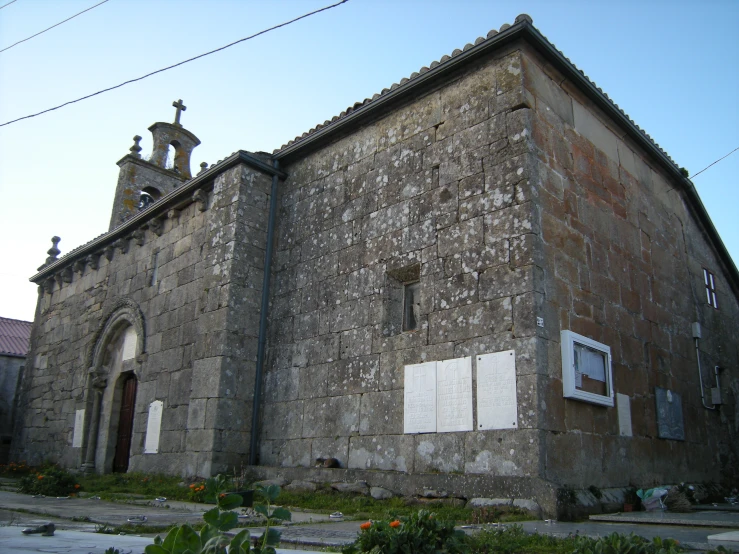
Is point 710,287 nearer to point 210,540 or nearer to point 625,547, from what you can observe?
point 625,547

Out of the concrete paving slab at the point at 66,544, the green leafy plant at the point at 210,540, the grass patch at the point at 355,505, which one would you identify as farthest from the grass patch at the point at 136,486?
the green leafy plant at the point at 210,540

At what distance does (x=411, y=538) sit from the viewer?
10.6 ft

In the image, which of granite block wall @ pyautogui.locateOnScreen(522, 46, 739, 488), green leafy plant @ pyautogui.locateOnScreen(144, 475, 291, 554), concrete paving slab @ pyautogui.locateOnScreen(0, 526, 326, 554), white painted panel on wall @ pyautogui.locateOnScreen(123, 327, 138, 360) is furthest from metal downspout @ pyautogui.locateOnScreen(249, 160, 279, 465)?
green leafy plant @ pyautogui.locateOnScreen(144, 475, 291, 554)

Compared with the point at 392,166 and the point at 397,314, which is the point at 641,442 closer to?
the point at 397,314

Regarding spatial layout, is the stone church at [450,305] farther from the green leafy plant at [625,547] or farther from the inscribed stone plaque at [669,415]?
the green leafy plant at [625,547]

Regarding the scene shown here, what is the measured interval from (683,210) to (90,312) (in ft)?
38.4

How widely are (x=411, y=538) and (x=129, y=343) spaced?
9671mm

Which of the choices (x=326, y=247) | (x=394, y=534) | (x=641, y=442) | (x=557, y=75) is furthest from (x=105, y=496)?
(x=557, y=75)

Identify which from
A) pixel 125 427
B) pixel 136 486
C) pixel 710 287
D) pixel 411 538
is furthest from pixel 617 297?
pixel 125 427

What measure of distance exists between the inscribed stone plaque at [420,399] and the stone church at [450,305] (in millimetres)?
18

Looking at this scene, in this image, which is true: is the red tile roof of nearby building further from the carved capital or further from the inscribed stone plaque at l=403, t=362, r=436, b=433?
the inscribed stone plaque at l=403, t=362, r=436, b=433

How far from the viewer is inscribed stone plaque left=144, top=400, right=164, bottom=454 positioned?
972 centimetres

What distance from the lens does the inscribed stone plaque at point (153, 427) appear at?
383 inches

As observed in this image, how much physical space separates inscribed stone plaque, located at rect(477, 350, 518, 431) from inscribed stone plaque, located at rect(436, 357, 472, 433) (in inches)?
5.5
